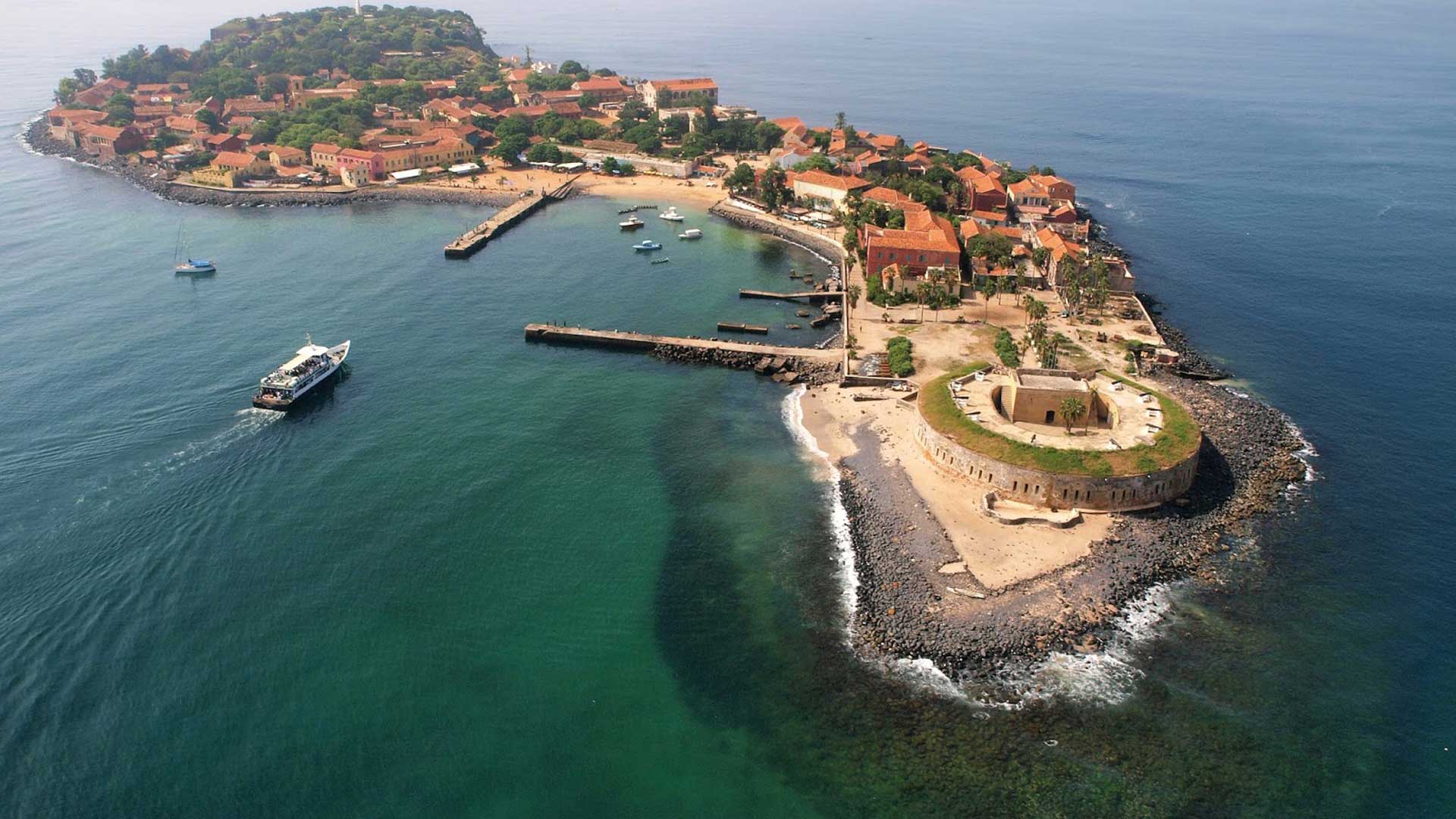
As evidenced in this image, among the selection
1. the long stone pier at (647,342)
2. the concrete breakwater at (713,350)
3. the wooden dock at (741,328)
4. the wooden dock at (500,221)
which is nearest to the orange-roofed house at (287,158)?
the wooden dock at (500,221)

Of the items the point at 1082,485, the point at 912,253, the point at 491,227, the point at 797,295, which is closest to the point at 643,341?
the point at 797,295

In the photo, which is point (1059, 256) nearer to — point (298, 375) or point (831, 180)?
point (831, 180)

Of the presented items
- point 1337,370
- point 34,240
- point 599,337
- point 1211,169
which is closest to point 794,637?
point 599,337

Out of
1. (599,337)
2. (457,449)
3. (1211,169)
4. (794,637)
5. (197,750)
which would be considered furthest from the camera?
(1211,169)

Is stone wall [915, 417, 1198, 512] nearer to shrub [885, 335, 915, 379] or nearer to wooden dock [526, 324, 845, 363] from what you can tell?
shrub [885, 335, 915, 379]

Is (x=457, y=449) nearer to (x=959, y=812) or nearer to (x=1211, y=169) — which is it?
(x=959, y=812)
